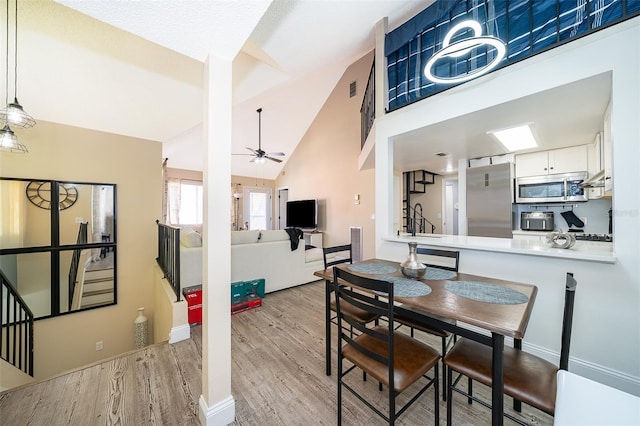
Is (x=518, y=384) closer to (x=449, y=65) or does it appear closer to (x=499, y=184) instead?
(x=449, y=65)

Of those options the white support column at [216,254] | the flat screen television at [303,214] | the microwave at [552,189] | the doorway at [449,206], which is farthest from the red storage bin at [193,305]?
the doorway at [449,206]

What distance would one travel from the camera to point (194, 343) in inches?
91.8

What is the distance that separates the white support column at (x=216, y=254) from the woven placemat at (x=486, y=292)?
60.9 inches

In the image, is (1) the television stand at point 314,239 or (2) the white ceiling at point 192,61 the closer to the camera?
(2) the white ceiling at point 192,61

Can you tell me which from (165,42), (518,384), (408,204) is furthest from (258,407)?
(408,204)

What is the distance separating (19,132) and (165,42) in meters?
3.55

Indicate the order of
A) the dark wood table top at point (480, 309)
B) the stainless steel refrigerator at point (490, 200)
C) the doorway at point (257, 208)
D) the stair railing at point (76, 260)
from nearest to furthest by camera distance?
the dark wood table top at point (480, 309) < the stair railing at point (76, 260) < the stainless steel refrigerator at point (490, 200) < the doorway at point (257, 208)

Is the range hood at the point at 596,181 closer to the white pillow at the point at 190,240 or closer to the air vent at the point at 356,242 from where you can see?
the air vent at the point at 356,242

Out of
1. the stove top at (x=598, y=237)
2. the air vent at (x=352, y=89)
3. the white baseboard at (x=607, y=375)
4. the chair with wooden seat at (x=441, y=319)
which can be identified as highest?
the air vent at (x=352, y=89)

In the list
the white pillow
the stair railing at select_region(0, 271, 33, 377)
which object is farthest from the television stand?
the stair railing at select_region(0, 271, 33, 377)

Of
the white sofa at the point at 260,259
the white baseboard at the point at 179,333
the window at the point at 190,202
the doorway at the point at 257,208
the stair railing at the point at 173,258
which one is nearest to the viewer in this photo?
the white baseboard at the point at 179,333

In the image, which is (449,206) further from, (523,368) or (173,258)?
(173,258)

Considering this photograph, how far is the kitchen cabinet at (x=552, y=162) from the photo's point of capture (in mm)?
3252

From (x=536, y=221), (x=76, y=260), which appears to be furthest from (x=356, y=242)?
(x=76, y=260)
